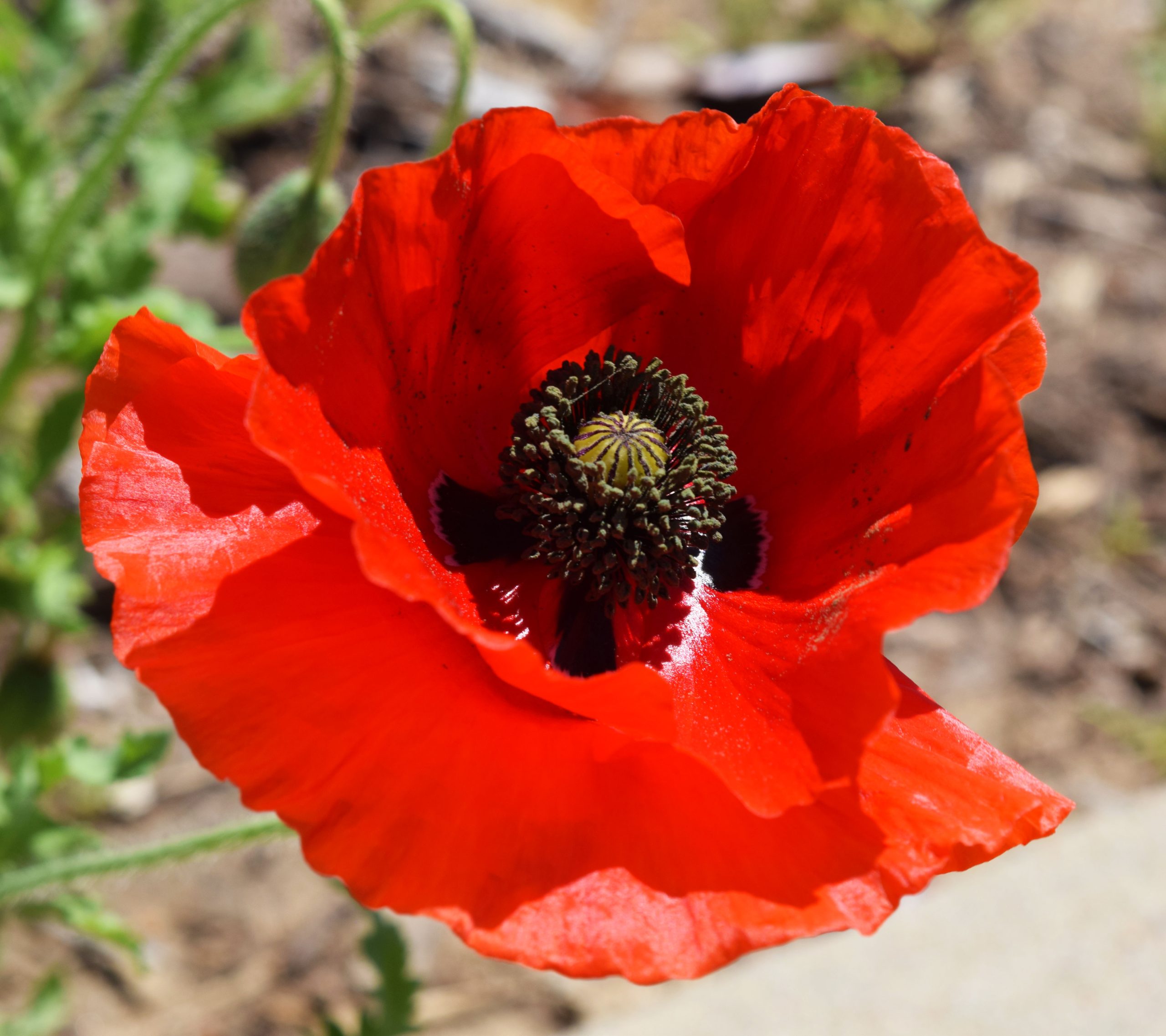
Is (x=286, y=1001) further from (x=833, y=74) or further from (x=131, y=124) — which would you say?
(x=833, y=74)

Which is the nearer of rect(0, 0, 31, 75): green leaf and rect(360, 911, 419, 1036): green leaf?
rect(360, 911, 419, 1036): green leaf

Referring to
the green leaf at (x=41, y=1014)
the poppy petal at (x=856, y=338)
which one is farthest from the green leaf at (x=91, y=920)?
the poppy petal at (x=856, y=338)

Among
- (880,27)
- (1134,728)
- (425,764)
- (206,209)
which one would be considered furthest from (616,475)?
(880,27)

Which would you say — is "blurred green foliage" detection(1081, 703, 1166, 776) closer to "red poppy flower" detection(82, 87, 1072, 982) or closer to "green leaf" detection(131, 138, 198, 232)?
"red poppy flower" detection(82, 87, 1072, 982)

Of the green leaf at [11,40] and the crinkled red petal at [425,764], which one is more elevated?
the crinkled red petal at [425,764]

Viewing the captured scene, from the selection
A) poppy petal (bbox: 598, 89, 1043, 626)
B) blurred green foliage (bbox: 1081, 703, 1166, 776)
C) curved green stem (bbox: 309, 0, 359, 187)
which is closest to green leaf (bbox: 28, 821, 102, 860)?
curved green stem (bbox: 309, 0, 359, 187)

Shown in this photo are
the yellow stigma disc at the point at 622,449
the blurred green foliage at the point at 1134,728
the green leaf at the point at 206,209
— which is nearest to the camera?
the yellow stigma disc at the point at 622,449

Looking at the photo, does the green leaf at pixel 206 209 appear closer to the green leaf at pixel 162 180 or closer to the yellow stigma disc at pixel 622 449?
the green leaf at pixel 162 180
